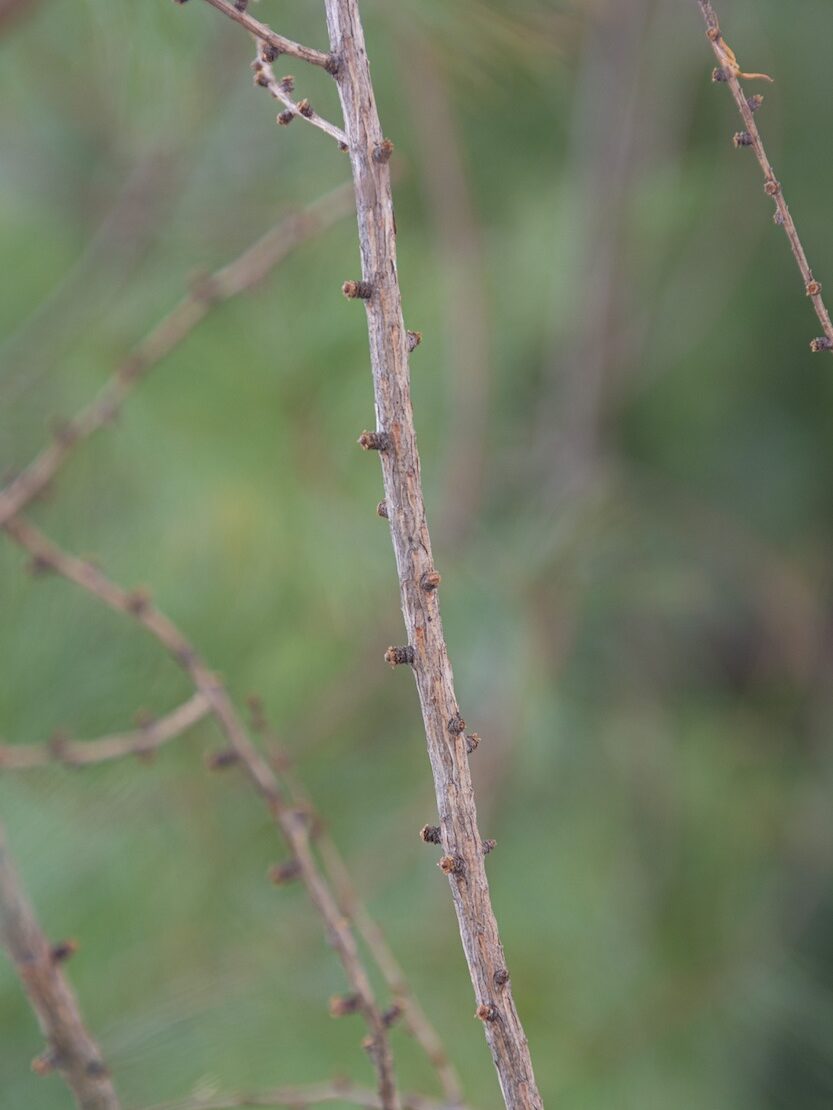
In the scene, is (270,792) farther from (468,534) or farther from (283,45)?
(468,534)

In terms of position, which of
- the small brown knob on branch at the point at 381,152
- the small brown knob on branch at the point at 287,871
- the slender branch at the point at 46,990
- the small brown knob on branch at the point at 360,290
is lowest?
the slender branch at the point at 46,990

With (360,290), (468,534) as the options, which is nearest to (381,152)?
(360,290)

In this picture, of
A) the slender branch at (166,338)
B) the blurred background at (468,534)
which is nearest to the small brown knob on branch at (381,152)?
the slender branch at (166,338)

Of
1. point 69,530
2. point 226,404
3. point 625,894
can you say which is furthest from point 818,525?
point 69,530

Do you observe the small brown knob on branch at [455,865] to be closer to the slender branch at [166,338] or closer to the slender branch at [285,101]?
the slender branch at [285,101]

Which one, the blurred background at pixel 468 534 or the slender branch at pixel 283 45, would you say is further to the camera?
the blurred background at pixel 468 534

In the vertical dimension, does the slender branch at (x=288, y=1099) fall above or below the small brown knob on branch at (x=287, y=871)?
below
